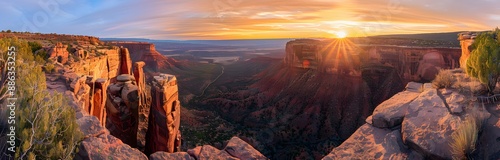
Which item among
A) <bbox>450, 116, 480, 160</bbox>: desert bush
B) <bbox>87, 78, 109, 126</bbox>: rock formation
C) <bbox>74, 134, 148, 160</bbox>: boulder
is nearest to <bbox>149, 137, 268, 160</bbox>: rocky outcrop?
<bbox>74, 134, 148, 160</bbox>: boulder

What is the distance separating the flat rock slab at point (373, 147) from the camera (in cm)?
706

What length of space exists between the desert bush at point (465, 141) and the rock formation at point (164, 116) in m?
12.2

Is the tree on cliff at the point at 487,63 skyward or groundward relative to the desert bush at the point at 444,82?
skyward

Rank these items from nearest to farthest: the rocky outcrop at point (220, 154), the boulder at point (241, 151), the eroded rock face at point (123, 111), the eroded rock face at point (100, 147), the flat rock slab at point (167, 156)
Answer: the eroded rock face at point (100, 147) < the flat rock slab at point (167, 156) < the rocky outcrop at point (220, 154) < the boulder at point (241, 151) < the eroded rock face at point (123, 111)

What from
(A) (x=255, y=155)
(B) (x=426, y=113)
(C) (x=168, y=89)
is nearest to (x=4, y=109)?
(A) (x=255, y=155)

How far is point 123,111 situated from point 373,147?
13.3m

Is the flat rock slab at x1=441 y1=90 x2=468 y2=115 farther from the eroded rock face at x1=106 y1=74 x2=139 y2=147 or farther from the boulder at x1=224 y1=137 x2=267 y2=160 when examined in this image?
the eroded rock face at x1=106 y1=74 x2=139 y2=147

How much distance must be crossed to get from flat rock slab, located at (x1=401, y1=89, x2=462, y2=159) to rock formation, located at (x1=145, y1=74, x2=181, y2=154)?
11009mm

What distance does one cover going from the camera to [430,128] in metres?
7.19

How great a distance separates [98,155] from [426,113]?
821 cm

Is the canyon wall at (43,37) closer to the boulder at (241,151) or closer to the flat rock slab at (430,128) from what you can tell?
the boulder at (241,151)

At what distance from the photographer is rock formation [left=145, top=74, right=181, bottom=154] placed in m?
15.0

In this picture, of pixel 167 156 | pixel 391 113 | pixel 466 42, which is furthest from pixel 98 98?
pixel 466 42

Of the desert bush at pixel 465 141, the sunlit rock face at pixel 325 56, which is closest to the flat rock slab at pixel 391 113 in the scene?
the desert bush at pixel 465 141
